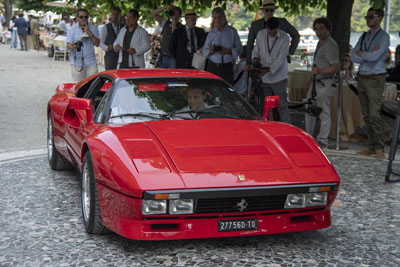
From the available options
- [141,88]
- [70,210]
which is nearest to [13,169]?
[70,210]

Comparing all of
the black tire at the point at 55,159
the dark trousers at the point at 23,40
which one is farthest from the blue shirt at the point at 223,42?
the dark trousers at the point at 23,40

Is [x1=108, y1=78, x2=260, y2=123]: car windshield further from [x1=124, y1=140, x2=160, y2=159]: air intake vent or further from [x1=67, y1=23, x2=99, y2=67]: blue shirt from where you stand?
[x1=67, y1=23, x2=99, y2=67]: blue shirt

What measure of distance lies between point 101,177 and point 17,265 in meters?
0.81

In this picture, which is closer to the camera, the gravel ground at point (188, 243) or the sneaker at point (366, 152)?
the gravel ground at point (188, 243)

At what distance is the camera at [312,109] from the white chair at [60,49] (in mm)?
18641

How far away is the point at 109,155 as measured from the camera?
4559 mm

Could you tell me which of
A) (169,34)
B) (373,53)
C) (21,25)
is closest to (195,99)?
(373,53)

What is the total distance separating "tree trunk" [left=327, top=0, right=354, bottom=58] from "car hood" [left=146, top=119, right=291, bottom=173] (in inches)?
305

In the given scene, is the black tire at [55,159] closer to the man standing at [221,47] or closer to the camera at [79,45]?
the camera at [79,45]

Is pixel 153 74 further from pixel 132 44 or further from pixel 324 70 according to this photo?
pixel 132 44

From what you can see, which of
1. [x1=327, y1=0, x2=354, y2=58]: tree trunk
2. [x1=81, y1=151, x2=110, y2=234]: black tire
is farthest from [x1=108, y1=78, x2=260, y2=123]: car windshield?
[x1=327, y1=0, x2=354, y2=58]: tree trunk

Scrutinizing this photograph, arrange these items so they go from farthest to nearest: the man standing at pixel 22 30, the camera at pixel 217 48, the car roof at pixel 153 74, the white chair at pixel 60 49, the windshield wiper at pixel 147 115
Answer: the man standing at pixel 22 30 → the white chair at pixel 60 49 → the camera at pixel 217 48 → the car roof at pixel 153 74 → the windshield wiper at pixel 147 115

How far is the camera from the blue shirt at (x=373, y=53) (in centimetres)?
853

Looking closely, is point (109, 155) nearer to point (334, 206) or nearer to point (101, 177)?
point (101, 177)
